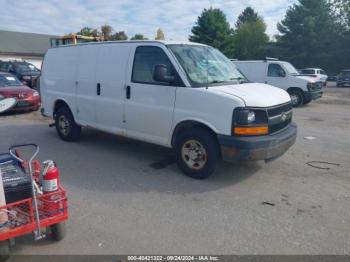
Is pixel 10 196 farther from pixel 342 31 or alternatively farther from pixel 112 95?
pixel 342 31

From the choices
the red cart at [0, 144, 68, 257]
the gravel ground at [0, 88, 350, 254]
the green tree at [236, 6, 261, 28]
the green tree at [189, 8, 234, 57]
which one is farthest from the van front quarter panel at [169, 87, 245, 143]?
the green tree at [236, 6, 261, 28]

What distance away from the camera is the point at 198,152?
496cm

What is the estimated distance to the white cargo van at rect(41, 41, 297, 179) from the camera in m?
4.52

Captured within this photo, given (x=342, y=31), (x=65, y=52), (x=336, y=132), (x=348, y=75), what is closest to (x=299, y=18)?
(x=342, y=31)

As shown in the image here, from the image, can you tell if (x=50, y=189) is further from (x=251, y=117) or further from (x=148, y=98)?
(x=251, y=117)

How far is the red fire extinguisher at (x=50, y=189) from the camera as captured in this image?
122 inches

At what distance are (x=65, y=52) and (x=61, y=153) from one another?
2401mm

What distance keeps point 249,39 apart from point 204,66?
198ft

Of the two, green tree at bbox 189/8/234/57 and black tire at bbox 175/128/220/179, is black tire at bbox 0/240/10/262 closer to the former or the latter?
black tire at bbox 175/128/220/179

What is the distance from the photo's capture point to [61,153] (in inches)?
258

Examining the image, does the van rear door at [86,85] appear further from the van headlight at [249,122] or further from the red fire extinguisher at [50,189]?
the red fire extinguisher at [50,189]

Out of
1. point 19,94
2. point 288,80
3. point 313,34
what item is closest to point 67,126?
point 19,94

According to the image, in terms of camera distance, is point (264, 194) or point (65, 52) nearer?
point (264, 194)

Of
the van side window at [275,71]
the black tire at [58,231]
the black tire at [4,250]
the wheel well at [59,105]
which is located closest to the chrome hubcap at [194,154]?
the black tire at [58,231]
